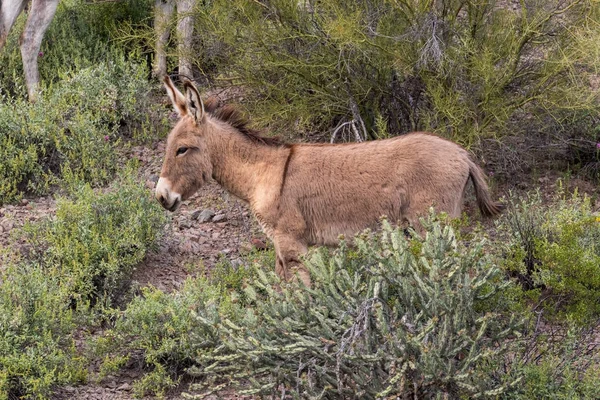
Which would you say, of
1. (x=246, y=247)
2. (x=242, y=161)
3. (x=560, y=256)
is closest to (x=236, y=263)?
(x=246, y=247)

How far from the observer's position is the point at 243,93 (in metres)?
10.7

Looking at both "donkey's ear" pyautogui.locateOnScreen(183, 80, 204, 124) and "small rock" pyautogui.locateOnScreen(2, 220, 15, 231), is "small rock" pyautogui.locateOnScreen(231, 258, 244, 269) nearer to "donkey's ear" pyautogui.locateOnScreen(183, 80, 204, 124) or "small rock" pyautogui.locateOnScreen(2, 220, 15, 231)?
"donkey's ear" pyautogui.locateOnScreen(183, 80, 204, 124)

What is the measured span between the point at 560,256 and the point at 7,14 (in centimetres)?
713

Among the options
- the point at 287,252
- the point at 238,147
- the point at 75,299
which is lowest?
the point at 75,299

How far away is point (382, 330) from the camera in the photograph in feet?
17.5

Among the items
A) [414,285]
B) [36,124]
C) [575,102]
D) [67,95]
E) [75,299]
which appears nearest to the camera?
[414,285]

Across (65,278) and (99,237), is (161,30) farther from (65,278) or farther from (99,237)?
(65,278)

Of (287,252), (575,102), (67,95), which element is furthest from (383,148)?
(67,95)

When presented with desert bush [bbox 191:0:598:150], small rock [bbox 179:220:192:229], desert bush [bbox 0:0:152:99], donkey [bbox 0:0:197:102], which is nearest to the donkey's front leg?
desert bush [bbox 191:0:598:150]

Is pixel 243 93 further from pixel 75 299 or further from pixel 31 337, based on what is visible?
pixel 31 337

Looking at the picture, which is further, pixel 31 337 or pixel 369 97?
pixel 369 97

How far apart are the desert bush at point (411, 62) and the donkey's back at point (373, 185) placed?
1584 millimetres

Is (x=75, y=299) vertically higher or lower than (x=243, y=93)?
lower

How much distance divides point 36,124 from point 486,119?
4.52 metres
